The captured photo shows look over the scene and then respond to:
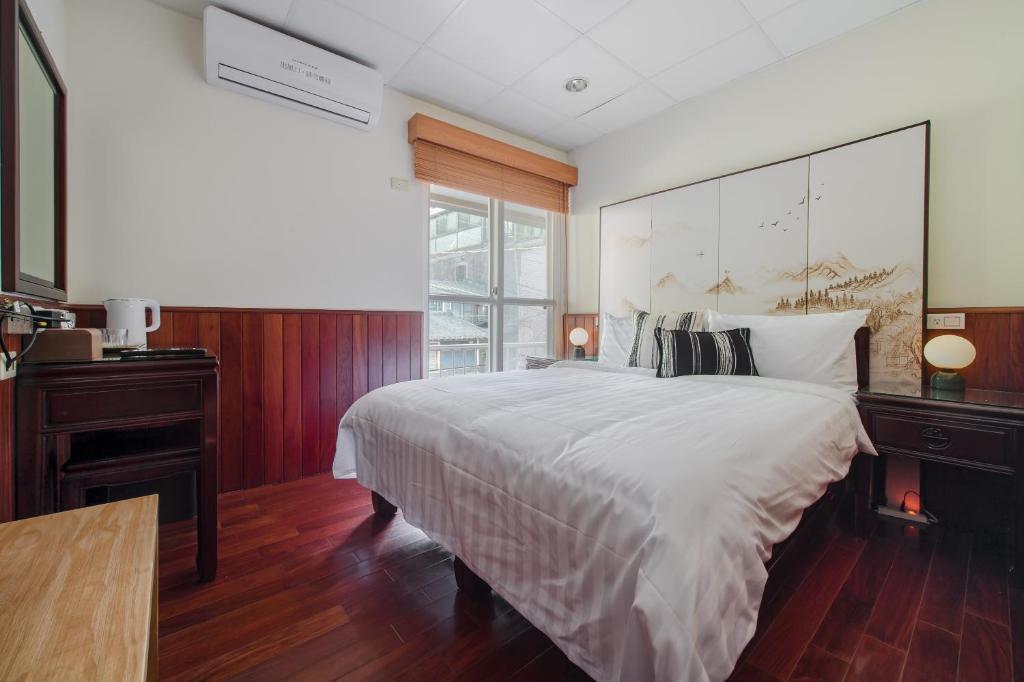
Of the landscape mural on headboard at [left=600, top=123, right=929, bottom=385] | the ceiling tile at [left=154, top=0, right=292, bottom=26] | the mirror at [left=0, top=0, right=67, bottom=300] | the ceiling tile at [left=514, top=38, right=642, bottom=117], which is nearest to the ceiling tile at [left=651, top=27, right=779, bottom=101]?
the ceiling tile at [left=514, top=38, right=642, bottom=117]

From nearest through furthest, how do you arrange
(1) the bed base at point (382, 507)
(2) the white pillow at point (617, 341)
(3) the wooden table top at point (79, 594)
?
1. (3) the wooden table top at point (79, 594)
2. (1) the bed base at point (382, 507)
3. (2) the white pillow at point (617, 341)

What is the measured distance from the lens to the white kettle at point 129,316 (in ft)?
6.54

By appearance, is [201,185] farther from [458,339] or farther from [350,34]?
[458,339]

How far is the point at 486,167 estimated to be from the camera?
11.7ft

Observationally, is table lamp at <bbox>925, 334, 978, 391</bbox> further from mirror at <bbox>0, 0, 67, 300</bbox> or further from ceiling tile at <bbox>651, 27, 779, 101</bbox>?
mirror at <bbox>0, 0, 67, 300</bbox>

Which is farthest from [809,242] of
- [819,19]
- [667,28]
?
[667,28]

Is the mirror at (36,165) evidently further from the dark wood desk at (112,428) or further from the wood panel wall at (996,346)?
the wood panel wall at (996,346)

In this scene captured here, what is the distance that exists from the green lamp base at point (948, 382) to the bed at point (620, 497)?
20.9 inches

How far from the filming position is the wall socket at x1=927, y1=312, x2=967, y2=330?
2117 mm

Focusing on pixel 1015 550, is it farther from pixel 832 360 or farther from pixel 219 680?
pixel 219 680

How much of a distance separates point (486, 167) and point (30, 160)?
8.86 ft

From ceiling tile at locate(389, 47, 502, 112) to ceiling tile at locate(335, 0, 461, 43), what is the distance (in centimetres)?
21

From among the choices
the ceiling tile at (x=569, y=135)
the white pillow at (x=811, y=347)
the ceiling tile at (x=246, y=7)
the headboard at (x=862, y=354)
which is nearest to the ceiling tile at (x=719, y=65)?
the ceiling tile at (x=569, y=135)

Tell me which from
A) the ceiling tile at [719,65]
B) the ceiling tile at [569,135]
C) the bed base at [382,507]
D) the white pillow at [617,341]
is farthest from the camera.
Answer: the ceiling tile at [569,135]
